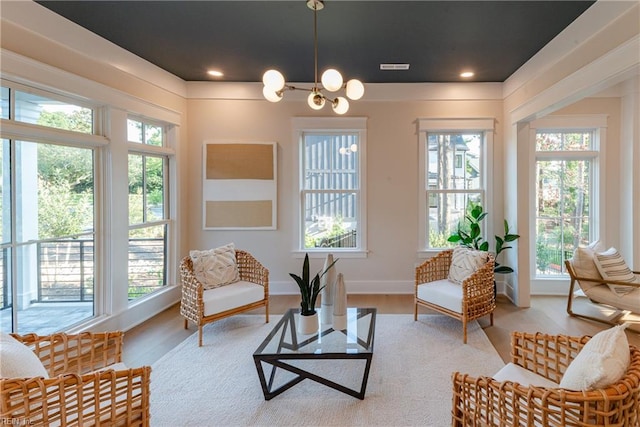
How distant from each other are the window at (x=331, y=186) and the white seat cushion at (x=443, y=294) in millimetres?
1253

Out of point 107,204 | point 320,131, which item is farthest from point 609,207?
point 107,204

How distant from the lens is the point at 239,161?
4.48m

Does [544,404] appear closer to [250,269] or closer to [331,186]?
[250,269]

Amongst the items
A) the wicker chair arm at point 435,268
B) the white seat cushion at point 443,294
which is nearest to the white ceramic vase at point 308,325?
the white seat cushion at point 443,294

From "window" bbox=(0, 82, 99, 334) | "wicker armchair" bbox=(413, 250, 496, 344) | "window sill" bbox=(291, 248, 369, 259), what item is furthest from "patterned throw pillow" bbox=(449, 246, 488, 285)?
"window" bbox=(0, 82, 99, 334)

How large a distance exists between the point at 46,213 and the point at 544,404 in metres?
3.67

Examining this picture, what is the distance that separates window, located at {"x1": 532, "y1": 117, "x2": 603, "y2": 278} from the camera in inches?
177

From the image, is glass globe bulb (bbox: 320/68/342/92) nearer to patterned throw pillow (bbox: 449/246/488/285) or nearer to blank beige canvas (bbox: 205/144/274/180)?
blank beige canvas (bbox: 205/144/274/180)

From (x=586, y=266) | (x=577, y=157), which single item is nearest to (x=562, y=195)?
(x=577, y=157)

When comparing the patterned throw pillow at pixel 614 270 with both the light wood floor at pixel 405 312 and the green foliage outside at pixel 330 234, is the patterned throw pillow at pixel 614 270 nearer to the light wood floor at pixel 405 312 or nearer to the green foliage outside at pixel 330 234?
the light wood floor at pixel 405 312

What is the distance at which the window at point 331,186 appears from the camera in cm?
452

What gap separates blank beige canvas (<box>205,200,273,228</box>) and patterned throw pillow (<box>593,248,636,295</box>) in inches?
158

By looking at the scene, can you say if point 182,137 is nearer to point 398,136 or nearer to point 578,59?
point 398,136

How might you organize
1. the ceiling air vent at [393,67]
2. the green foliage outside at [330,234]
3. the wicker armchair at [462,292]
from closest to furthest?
the wicker armchair at [462,292] → the ceiling air vent at [393,67] → the green foliage outside at [330,234]
